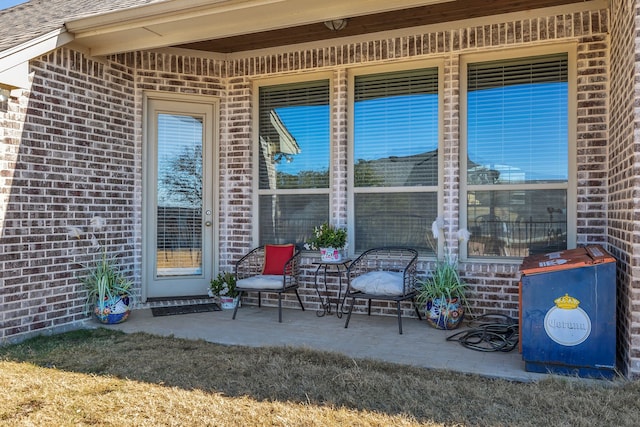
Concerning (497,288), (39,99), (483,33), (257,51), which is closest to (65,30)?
(39,99)

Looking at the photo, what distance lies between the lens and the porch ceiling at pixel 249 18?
395 cm

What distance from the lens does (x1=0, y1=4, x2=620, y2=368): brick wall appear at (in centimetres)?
419

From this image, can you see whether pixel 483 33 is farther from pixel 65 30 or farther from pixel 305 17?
pixel 65 30

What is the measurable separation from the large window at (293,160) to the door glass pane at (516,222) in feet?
5.19

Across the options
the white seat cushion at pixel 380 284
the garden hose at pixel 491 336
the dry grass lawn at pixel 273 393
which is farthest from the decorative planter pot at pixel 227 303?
the garden hose at pixel 491 336

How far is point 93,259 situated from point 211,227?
1.34m

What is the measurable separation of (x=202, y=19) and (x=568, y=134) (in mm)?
3426

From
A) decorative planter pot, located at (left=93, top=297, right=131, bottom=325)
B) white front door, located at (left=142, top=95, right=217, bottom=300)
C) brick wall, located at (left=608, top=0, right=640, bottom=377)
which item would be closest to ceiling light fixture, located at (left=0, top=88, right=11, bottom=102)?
white front door, located at (left=142, top=95, right=217, bottom=300)

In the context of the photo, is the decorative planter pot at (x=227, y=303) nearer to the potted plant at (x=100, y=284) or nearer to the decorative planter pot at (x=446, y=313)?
the potted plant at (x=100, y=284)

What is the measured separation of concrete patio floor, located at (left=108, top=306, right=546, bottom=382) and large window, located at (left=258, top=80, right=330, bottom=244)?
1.00 m

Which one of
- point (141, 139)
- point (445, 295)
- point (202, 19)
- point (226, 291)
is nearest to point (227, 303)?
point (226, 291)

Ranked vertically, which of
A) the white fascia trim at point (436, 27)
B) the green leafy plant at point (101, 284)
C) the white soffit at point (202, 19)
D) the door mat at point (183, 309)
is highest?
the white fascia trim at point (436, 27)

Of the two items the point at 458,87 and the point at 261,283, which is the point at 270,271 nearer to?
the point at 261,283

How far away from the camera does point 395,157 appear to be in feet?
16.6
